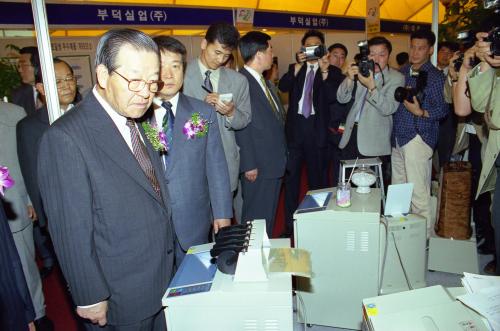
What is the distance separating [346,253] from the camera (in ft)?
6.67

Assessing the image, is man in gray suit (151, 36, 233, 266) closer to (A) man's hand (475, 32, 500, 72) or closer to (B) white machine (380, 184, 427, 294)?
(B) white machine (380, 184, 427, 294)

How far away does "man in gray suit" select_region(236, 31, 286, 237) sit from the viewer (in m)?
2.78

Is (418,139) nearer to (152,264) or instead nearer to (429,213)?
(429,213)

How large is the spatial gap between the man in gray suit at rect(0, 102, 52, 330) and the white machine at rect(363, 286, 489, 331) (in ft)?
6.51

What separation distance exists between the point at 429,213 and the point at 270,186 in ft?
4.37

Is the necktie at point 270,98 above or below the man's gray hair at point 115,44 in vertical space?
below

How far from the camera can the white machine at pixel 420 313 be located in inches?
42.2

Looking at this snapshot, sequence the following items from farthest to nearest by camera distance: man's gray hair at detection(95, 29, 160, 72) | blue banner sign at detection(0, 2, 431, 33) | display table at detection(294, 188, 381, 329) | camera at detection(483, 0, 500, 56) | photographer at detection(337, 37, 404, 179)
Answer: blue banner sign at detection(0, 2, 431, 33) < photographer at detection(337, 37, 404, 179) < display table at detection(294, 188, 381, 329) < camera at detection(483, 0, 500, 56) < man's gray hair at detection(95, 29, 160, 72)

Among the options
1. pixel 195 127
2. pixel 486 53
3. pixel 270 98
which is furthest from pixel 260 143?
pixel 486 53

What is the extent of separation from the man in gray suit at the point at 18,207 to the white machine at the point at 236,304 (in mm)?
1444

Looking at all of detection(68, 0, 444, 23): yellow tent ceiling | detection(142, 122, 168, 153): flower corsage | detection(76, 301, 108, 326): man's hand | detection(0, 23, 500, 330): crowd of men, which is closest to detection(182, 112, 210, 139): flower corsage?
detection(0, 23, 500, 330): crowd of men

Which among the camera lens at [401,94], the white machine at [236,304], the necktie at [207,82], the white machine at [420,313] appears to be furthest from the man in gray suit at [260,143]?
the white machine at [420,313]

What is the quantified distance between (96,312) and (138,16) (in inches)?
177

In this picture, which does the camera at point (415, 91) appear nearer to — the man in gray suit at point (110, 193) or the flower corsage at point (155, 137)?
the flower corsage at point (155, 137)
